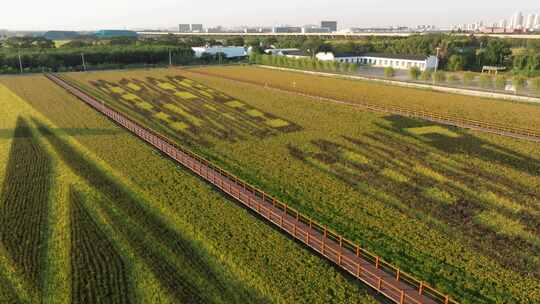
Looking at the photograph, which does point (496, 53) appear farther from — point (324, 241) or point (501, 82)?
point (324, 241)

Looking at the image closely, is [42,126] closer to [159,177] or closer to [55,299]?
[159,177]

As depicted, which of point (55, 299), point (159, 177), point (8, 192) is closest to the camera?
point (55, 299)

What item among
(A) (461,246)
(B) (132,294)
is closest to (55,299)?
(B) (132,294)

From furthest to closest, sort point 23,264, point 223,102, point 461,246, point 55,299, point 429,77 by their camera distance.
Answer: point 429,77, point 223,102, point 461,246, point 23,264, point 55,299

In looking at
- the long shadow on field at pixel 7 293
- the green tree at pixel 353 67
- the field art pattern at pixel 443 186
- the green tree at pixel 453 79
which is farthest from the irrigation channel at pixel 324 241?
the green tree at pixel 353 67

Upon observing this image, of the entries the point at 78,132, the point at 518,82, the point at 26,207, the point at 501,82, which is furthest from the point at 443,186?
the point at 501,82

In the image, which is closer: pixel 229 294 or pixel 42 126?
pixel 229 294
